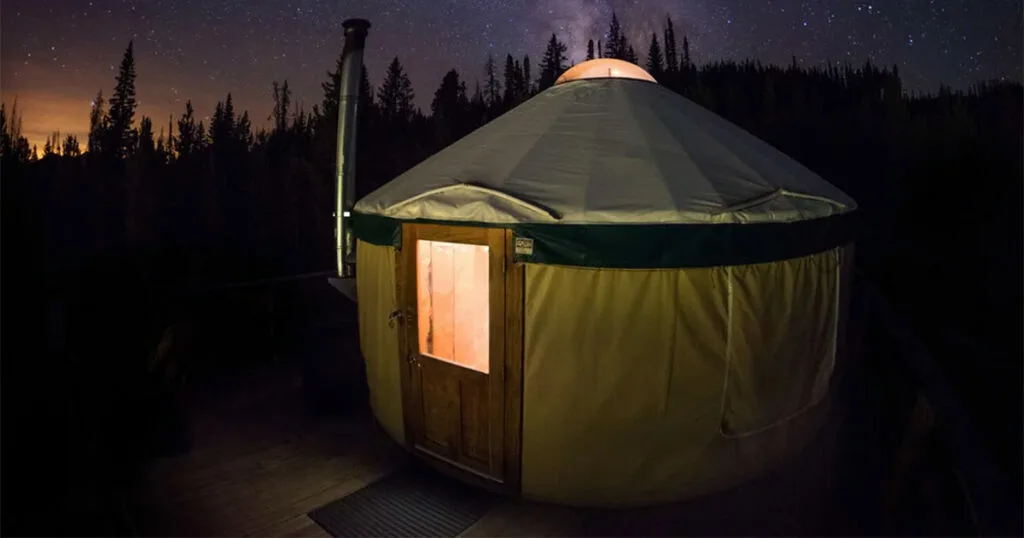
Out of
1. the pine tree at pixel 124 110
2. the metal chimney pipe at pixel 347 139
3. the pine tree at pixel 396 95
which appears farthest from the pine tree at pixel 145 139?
the metal chimney pipe at pixel 347 139

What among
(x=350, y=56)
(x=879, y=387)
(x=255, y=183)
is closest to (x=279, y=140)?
(x=255, y=183)

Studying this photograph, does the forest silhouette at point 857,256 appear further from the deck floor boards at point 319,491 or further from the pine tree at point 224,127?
the pine tree at point 224,127

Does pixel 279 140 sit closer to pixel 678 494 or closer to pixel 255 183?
pixel 255 183

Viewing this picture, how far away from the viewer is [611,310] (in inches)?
117

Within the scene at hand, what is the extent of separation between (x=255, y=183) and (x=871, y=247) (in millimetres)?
26922

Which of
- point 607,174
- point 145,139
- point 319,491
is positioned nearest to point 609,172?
point 607,174

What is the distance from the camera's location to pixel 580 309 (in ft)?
9.87

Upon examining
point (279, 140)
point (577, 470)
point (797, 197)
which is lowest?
point (577, 470)

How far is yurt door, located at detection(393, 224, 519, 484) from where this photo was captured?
126 inches

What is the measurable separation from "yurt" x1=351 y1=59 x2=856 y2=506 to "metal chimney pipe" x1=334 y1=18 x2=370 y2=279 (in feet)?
4.56

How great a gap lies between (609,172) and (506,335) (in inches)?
46.3

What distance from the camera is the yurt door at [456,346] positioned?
10.5 feet

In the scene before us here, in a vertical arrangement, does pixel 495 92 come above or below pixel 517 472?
above

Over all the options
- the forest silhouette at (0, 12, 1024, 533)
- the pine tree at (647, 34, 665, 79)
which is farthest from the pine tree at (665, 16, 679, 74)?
the forest silhouette at (0, 12, 1024, 533)
